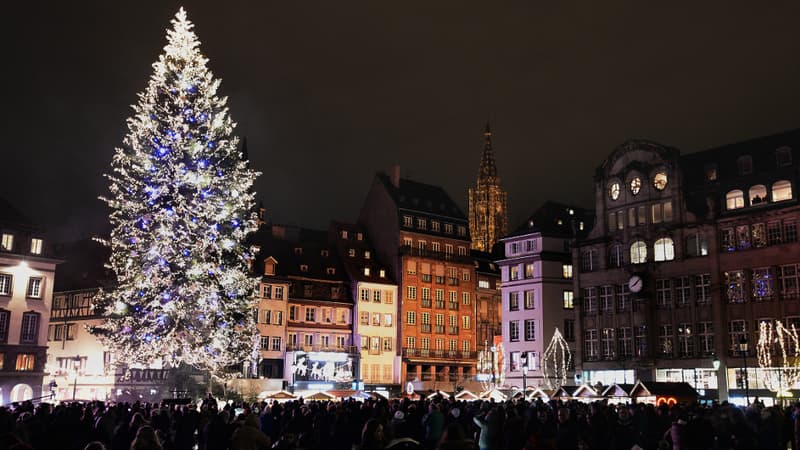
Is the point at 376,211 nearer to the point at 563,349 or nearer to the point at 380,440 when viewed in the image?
the point at 563,349

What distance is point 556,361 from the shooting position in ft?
252

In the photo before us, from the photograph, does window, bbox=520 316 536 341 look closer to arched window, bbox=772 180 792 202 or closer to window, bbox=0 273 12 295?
arched window, bbox=772 180 792 202

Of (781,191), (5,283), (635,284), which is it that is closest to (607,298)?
(635,284)

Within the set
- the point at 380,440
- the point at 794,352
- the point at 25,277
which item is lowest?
the point at 380,440

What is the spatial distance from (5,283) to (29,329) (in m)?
4.00

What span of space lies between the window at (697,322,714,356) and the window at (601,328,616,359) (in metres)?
8.03

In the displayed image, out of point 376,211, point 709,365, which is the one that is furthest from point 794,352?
point 376,211

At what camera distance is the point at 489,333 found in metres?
97.9

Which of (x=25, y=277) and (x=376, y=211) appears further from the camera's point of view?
(x=376, y=211)

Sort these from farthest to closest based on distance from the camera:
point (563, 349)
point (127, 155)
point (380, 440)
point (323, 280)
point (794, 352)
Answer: point (323, 280) → point (563, 349) → point (794, 352) → point (127, 155) → point (380, 440)

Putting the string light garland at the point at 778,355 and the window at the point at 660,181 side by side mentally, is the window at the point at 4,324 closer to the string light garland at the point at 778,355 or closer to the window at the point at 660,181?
the window at the point at 660,181

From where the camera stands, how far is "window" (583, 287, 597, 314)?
72250 mm

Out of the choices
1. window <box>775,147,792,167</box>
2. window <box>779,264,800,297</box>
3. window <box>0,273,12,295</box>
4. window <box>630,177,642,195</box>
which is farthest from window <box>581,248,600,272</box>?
window <box>0,273,12,295</box>

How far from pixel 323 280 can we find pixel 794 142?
152 ft
